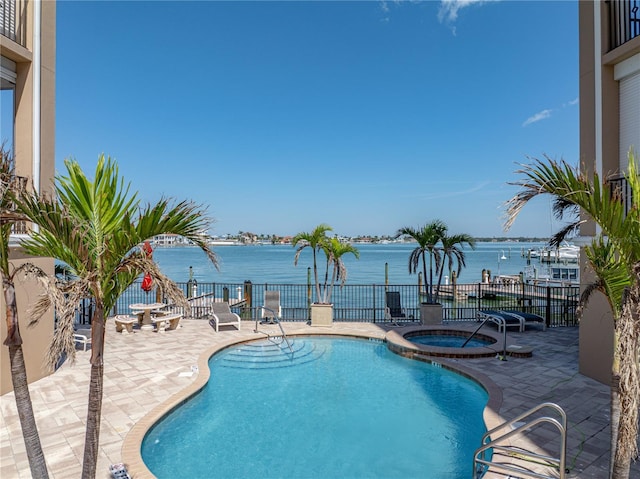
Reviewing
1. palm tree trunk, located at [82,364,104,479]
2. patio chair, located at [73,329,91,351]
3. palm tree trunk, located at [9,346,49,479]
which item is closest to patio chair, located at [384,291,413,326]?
patio chair, located at [73,329,91,351]

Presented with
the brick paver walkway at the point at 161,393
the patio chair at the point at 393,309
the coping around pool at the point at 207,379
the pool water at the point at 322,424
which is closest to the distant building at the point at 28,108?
the brick paver walkway at the point at 161,393

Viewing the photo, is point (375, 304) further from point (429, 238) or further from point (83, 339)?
point (83, 339)

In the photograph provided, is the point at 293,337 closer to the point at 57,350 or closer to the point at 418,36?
the point at 57,350

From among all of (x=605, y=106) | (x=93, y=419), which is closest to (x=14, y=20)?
(x=93, y=419)

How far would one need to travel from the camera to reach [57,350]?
8.57 ft

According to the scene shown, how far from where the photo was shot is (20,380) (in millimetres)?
2902

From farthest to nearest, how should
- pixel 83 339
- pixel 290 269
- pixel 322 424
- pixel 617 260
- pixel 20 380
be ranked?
pixel 290 269 < pixel 83 339 < pixel 322 424 < pixel 617 260 < pixel 20 380

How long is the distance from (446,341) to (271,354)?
18.1ft

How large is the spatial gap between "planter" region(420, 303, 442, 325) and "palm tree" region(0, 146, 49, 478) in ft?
36.4

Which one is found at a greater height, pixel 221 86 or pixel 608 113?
pixel 221 86

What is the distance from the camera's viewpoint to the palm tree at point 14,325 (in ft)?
9.25

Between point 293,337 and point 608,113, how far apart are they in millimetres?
9854

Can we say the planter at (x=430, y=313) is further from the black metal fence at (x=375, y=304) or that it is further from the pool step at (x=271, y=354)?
the pool step at (x=271, y=354)

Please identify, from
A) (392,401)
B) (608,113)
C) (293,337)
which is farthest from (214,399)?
(608,113)
